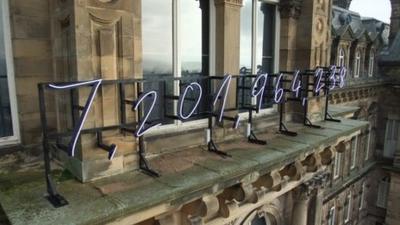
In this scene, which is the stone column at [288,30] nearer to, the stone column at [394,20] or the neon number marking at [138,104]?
the neon number marking at [138,104]

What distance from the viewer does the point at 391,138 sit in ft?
63.0

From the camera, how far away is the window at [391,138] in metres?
19.0

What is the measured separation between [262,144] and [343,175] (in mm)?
12898

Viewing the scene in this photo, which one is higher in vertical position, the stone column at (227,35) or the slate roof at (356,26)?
the slate roof at (356,26)

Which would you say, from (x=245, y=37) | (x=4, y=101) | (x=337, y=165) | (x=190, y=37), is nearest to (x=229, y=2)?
(x=190, y=37)

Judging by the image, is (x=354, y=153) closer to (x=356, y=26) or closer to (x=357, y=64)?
(x=357, y=64)

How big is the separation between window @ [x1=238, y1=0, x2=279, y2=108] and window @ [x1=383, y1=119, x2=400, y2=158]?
53.1 ft

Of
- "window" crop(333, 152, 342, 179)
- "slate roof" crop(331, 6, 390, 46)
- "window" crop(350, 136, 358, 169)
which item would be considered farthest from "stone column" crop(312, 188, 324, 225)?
"window" crop(350, 136, 358, 169)

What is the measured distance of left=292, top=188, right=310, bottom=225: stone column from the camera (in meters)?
6.25

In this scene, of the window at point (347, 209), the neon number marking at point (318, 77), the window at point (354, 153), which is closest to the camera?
the neon number marking at point (318, 77)

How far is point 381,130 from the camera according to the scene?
19.4 metres

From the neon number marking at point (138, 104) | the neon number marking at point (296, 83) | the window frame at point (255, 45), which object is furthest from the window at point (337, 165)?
the neon number marking at point (138, 104)

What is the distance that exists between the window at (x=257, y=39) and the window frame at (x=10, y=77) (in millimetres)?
3142

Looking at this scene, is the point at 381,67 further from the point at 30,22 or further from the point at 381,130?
the point at 30,22
